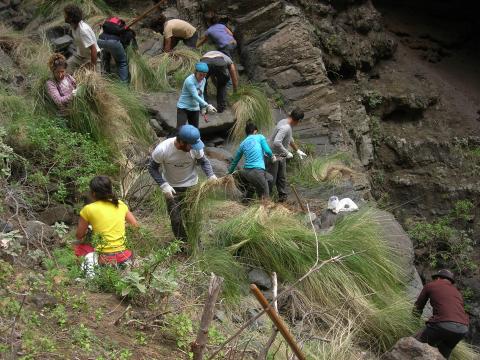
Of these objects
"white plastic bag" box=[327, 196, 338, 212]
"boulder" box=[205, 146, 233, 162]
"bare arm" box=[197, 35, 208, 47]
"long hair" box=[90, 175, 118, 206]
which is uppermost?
"long hair" box=[90, 175, 118, 206]

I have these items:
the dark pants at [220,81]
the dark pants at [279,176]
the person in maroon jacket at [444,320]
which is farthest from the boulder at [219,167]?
the person in maroon jacket at [444,320]

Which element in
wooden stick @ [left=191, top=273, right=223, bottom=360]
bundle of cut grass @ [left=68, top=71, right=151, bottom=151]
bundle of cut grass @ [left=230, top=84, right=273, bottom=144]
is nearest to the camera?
wooden stick @ [left=191, top=273, right=223, bottom=360]

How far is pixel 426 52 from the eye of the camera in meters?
15.3

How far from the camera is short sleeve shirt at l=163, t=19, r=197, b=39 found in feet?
38.4

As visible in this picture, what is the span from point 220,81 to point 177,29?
166 cm

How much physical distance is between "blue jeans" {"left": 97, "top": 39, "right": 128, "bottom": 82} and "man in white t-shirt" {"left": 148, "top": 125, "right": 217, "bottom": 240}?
4119mm

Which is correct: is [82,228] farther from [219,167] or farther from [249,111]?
[249,111]

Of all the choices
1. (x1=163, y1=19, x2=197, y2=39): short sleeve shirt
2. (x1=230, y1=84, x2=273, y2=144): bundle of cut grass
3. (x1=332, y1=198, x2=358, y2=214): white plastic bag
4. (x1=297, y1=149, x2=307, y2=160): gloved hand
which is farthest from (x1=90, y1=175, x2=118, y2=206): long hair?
(x1=163, y1=19, x2=197, y2=39): short sleeve shirt

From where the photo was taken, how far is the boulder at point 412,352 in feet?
17.3

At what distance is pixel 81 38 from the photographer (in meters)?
9.32

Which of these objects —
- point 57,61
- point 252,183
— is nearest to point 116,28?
point 57,61

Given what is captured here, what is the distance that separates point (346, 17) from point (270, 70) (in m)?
2.41

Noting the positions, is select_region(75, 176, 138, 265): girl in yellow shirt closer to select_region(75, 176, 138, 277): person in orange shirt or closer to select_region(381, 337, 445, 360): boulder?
select_region(75, 176, 138, 277): person in orange shirt

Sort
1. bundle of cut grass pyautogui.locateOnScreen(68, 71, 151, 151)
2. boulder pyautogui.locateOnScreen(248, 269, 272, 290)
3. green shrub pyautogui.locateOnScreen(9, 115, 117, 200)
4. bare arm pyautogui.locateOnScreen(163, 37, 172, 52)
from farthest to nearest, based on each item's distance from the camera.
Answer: bare arm pyautogui.locateOnScreen(163, 37, 172, 52) → bundle of cut grass pyautogui.locateOnScreen(68, 71, 151, 151) → green shrub pyautogui.locateOnScreen(9, 115, 117, 200) → boulder pyautogui.locateOnScreen(248, 269, 272, 290)
